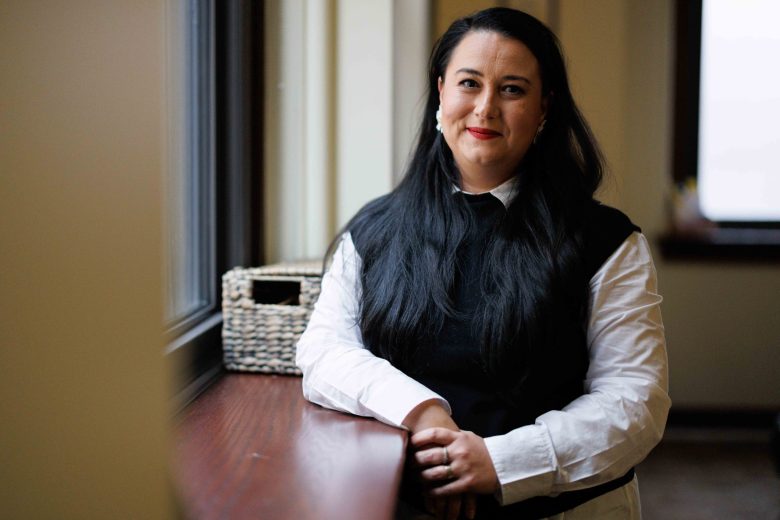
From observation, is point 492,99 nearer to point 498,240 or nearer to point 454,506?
point 498,240

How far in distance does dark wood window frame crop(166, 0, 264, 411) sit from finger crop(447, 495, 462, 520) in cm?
64

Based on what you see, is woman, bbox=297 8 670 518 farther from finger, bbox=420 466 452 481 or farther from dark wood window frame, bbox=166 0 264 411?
dark wood window frame, bbox=166 0 264 411

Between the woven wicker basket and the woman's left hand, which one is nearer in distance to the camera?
the woman's left hand

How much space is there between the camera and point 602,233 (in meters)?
1.28

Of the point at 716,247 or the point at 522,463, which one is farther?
the point at 716,247

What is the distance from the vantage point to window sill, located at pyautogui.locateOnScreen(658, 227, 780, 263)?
3.31 meters

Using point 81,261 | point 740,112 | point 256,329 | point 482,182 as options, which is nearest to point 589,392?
point 482,182

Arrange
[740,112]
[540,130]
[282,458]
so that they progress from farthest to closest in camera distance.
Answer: [740,112] < [540,130] < [282,458]

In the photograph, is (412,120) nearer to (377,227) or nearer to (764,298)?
(377,227)

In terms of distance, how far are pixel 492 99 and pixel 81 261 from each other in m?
1.11

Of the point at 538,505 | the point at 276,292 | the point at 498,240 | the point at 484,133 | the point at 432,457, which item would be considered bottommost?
the point at 538,505

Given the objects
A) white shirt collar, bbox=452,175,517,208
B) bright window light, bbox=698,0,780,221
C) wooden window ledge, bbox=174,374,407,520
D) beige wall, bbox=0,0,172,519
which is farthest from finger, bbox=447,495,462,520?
bright window light, bbox=698,0,780,221

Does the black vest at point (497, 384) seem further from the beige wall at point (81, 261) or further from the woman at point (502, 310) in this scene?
the beige wall at point (81, 261)

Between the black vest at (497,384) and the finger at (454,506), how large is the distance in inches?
2.4
